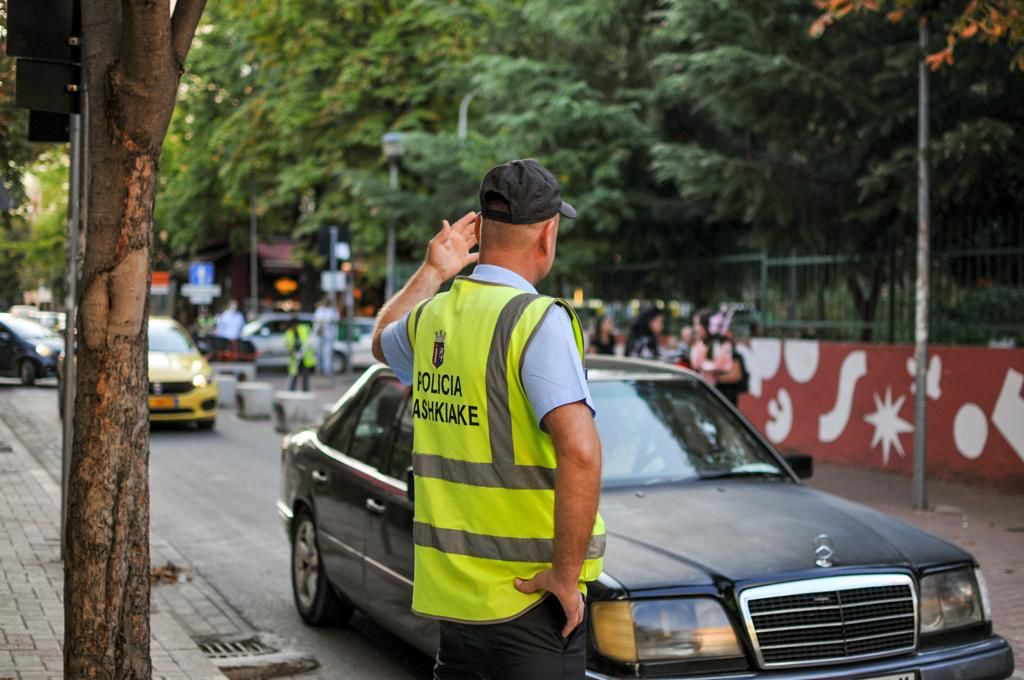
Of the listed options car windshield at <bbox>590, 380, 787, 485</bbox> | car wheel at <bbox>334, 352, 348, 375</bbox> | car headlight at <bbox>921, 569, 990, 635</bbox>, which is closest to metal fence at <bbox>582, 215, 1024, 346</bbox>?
car windshield at <bbox>590, 380, 787, 485</bbox>

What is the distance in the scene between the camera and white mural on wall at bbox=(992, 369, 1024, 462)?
1202cm

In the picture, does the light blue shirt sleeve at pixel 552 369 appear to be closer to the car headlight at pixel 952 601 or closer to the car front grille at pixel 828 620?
the car front grille at pixel 828 620

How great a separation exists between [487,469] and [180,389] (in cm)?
1563

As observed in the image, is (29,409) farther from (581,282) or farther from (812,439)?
(812,439)

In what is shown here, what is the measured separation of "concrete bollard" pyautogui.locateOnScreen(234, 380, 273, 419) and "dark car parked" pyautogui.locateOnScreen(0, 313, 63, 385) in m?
8.25

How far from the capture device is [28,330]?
2730cm

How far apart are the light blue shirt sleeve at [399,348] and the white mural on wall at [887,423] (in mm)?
11033

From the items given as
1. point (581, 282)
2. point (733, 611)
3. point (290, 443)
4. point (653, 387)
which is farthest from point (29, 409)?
point (733, 611)

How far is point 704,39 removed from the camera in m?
14.2

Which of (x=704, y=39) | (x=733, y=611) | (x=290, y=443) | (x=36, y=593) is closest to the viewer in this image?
(x=733, y=611)

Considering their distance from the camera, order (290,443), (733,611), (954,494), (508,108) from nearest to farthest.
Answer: (733,611) < (290,443) < (954,494) < (508,108)

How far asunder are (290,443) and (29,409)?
1508 centimetres

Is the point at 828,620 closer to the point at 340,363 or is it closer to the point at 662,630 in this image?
the point at 662,630

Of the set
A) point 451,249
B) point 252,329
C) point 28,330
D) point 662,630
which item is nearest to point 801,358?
point 662,630
